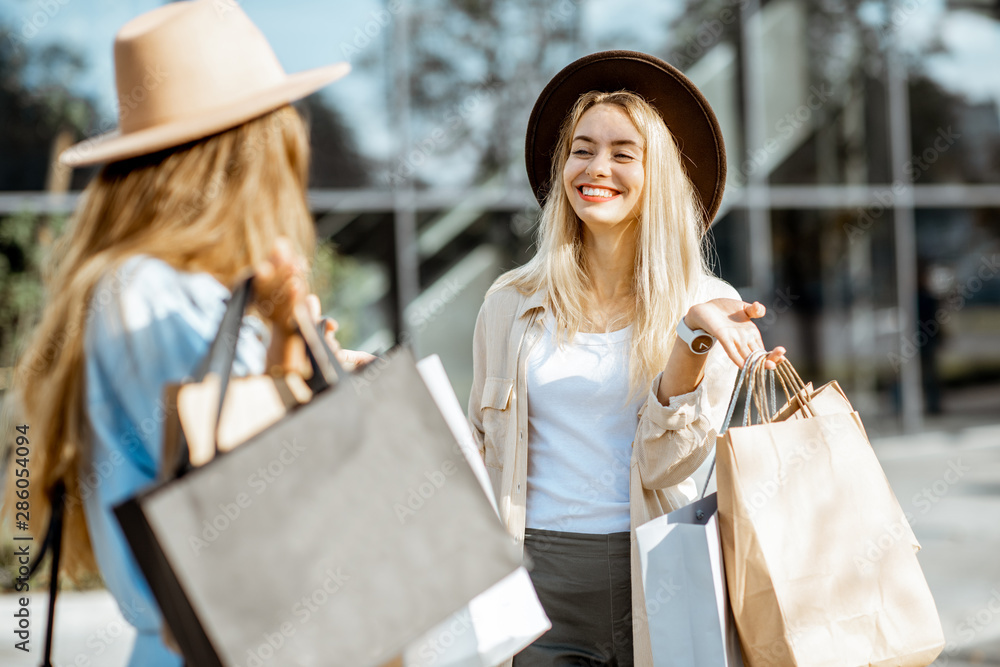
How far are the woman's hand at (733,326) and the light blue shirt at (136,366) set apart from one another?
95 centimetres

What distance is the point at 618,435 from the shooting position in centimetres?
205

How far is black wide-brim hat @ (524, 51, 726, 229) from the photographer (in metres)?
2.19

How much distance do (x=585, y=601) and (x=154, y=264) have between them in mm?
1281

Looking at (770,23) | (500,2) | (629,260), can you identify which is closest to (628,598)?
(629,260)

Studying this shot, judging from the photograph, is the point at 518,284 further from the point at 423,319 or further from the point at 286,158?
the point at 423,319

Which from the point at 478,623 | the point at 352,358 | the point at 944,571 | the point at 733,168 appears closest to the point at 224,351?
the point at 478,623

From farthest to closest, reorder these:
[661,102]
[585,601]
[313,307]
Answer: [661,102]
[585,601]
[313,307]

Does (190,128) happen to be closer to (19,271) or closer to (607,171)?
(607,171)

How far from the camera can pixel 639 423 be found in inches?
80.4

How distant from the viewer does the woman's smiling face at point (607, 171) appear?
7.00ft

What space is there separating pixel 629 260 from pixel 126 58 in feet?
4.35

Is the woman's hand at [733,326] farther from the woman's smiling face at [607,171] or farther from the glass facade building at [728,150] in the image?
the glass facade building at [728,150]

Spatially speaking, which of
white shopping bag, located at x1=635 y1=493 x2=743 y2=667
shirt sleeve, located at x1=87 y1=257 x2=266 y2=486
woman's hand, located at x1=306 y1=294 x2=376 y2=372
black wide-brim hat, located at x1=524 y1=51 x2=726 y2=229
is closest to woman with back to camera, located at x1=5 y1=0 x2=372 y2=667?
shirt sleeve, located at x1=87 y1=257 x2=266 y2=486

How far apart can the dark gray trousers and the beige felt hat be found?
120 centimetres
